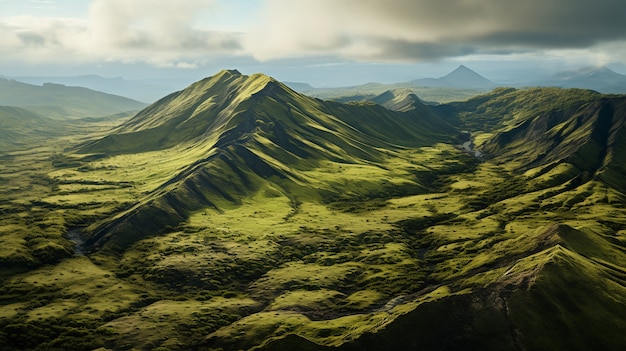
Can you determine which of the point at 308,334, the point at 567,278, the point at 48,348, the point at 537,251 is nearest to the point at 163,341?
the point at 48,348

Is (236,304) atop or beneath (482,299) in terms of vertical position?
beneath

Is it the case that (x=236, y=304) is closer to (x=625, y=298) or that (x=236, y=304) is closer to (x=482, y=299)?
(x=482, y=299)

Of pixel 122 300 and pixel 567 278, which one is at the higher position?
pixel 567 278

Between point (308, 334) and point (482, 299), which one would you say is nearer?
point (482, 299)

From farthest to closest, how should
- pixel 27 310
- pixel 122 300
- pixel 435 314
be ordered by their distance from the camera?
pixel 122 300 < pixel 27 310 < pixel 435 314

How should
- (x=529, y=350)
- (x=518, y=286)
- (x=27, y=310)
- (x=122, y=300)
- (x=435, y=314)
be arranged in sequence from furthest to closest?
(x=122, y=300) → (x=27, y=310) → (x=518, y=286) → (x=435, y=314) → (x=529, y=350)

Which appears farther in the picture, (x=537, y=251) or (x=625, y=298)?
(x=537, y=251)

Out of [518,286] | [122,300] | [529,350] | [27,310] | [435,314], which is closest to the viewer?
[529,350]

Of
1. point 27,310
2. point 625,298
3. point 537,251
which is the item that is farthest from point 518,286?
point 27,310

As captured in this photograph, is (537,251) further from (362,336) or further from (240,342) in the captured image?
(240,342)
